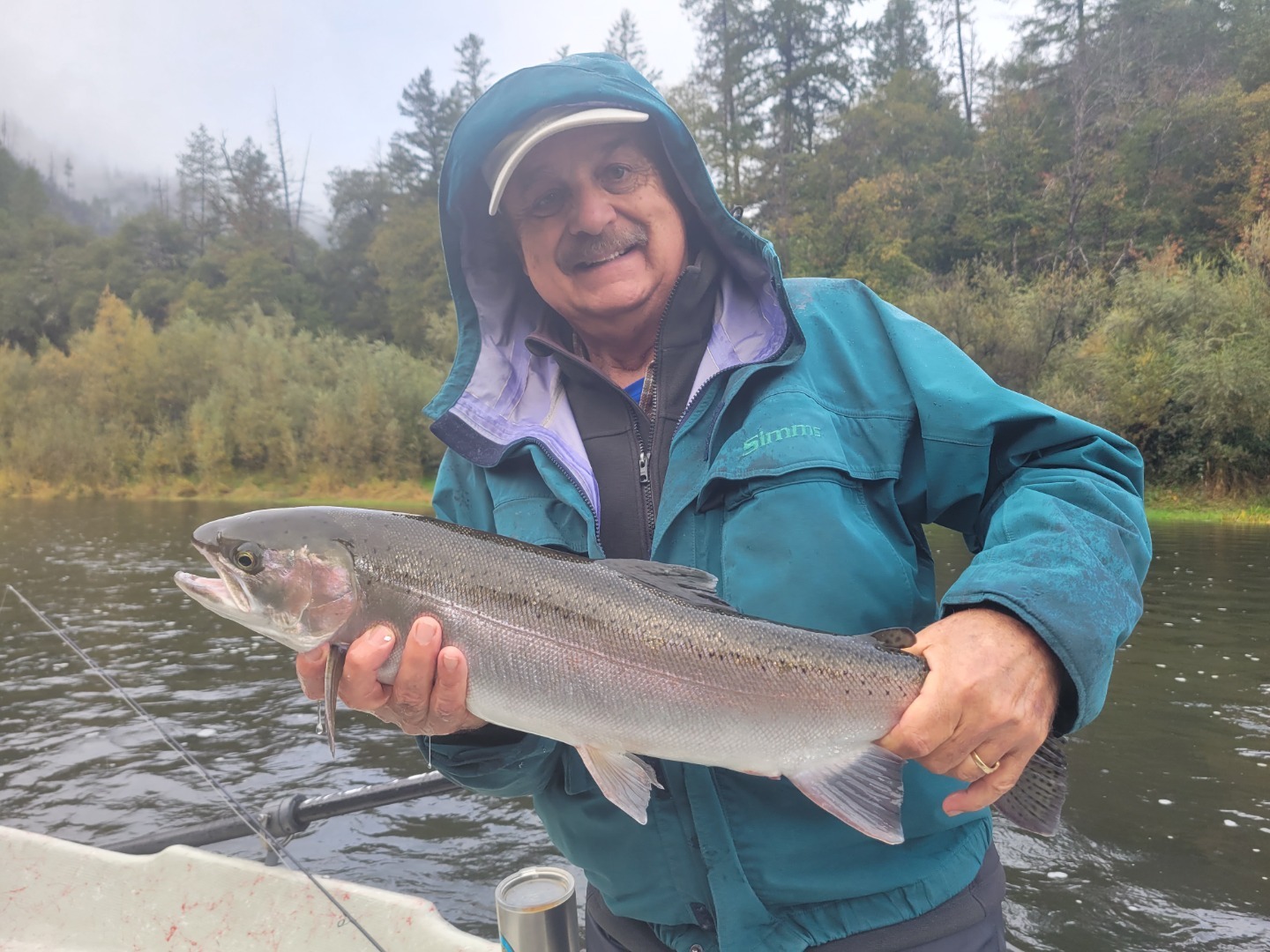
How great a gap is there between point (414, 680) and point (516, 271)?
156 centimetres

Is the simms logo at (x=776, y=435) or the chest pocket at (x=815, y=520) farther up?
the simms logo at (x=776, y=435)

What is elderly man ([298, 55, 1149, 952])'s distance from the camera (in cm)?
183

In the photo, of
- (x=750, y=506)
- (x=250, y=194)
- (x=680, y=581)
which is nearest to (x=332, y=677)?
(x=680, y=581)

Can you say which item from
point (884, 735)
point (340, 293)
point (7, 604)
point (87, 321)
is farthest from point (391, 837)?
point (87, 321)

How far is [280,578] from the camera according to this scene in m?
2.42

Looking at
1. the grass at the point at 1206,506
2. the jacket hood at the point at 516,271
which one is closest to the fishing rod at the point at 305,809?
the jacket hood at the point at 516,271

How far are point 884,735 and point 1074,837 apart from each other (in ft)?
18.3

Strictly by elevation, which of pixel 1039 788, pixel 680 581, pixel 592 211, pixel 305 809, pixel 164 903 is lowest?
pixel 164 903

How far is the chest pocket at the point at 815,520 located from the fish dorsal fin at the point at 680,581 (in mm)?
68

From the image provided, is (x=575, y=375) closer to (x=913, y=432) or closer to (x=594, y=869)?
(x=913, y=432)

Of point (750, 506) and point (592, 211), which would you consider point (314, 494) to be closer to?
point (592, 211)

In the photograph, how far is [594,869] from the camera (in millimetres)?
2252

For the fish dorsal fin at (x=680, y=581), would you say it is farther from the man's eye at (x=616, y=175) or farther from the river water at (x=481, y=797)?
the river water at (x=481, y=797)

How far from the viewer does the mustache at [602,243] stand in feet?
8.48
